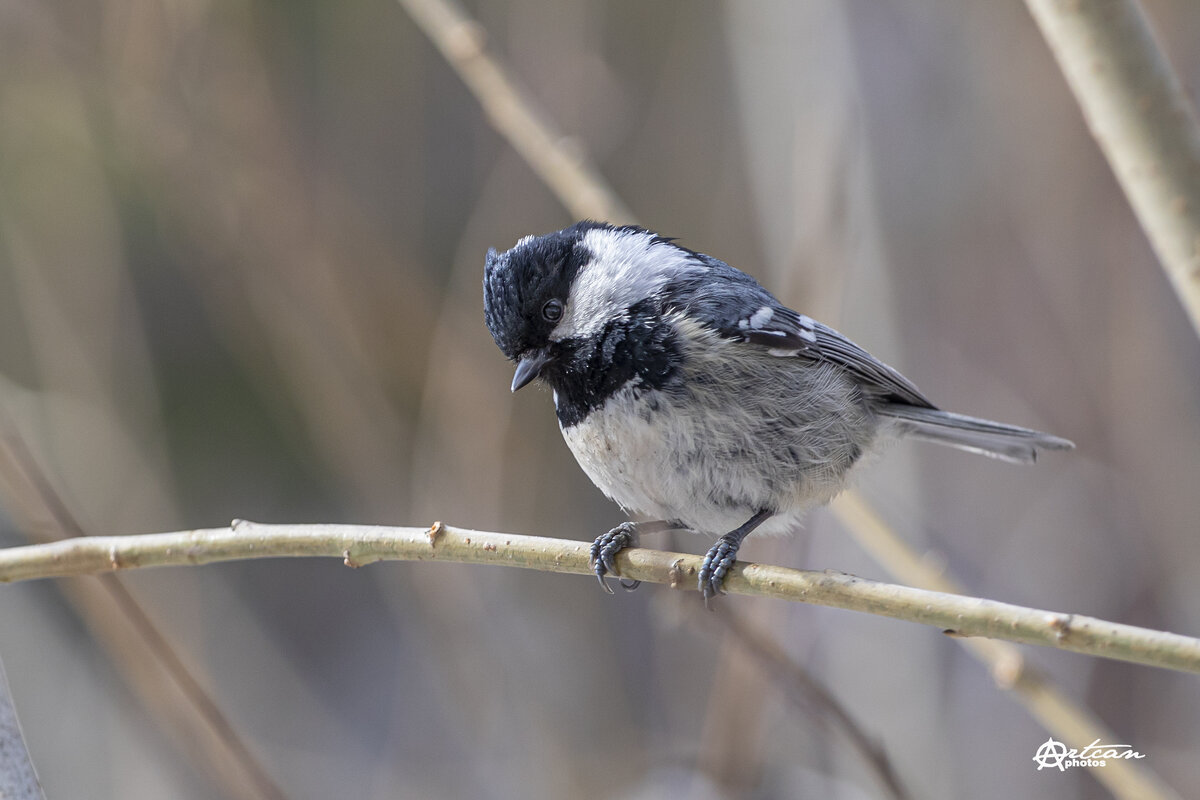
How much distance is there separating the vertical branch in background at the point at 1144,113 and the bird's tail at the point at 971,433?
562mm

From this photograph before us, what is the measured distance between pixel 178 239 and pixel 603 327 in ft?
8.22

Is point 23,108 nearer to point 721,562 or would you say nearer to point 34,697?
point 34,697

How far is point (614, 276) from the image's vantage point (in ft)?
6.44

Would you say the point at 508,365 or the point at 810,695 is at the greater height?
the point at 508,365

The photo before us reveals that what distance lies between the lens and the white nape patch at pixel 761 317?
6.64ft

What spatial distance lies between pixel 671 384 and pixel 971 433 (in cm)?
82

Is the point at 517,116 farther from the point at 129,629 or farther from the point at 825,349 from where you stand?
the point at 129,629

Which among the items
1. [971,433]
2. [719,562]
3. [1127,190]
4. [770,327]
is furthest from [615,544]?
[1127,190]

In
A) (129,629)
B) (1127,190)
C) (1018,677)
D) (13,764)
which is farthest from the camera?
(129,629)

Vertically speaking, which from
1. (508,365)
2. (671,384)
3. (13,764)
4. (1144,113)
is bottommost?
(13,764)

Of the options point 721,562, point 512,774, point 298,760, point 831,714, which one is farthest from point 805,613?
point 298,760

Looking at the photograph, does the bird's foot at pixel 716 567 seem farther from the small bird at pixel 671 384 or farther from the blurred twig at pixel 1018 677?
the blurred twig at pixel 1018 677

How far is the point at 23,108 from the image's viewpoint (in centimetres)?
335

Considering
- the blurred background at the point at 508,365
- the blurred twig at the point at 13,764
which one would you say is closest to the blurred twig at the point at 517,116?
the blurred background at the point at 508,365
